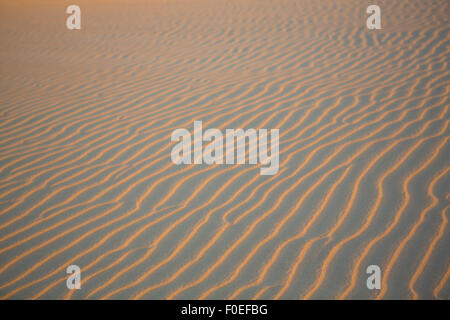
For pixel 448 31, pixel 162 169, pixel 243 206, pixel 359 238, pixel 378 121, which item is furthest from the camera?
pixel 448 31

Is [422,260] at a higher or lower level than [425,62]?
lower

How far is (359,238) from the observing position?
292 cm

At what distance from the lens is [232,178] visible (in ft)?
12.3

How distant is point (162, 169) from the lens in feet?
12.9

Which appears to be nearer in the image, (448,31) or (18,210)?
(18,210)

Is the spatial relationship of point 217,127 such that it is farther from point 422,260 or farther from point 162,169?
point 422,260

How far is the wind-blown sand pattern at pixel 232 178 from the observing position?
8.87ft

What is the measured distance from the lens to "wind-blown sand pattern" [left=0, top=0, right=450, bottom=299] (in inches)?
106

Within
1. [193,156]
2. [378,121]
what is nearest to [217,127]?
[193,156]

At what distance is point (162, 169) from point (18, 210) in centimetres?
149
